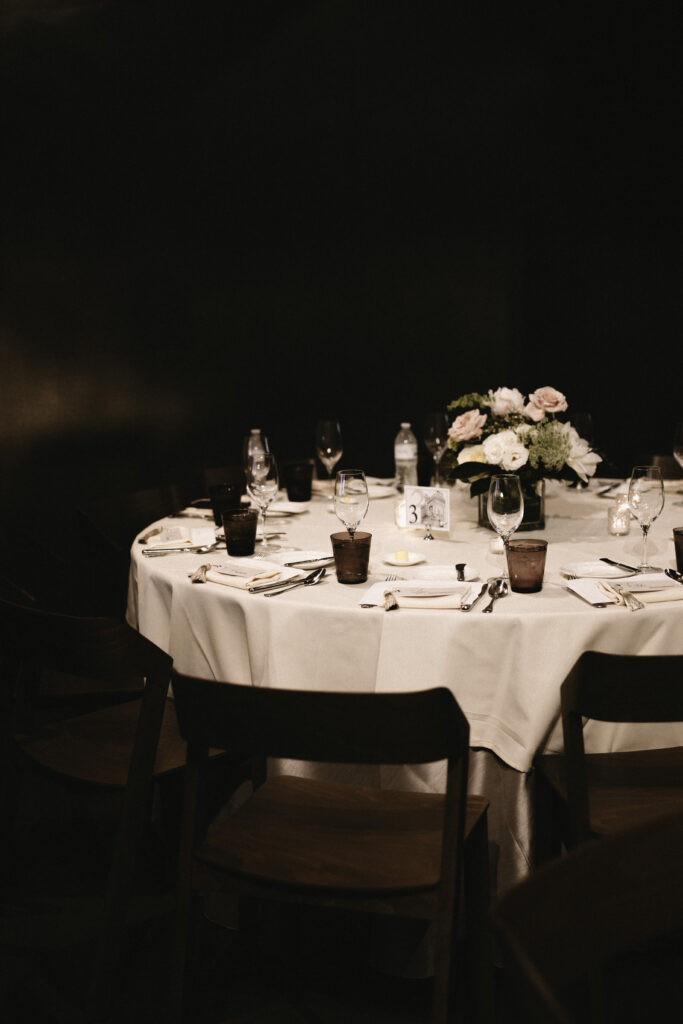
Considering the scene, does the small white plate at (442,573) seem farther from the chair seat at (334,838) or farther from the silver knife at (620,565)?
the chair seat at (334,838)

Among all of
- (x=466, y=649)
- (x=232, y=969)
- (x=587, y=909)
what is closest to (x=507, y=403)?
(x=466, y=649)

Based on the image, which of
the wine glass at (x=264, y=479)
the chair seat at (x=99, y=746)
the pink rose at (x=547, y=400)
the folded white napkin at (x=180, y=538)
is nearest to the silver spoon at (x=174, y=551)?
the folded white napkin at (x=180, y=538)

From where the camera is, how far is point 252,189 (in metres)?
4.61

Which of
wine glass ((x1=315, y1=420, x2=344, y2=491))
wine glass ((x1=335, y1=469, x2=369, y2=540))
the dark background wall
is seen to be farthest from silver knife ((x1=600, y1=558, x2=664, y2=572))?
the dark background wall

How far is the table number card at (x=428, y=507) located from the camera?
2.43 m

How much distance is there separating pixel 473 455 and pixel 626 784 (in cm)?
104

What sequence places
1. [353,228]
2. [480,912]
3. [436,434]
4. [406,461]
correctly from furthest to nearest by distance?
[353,228], [436,434], [406,461], [480,912]

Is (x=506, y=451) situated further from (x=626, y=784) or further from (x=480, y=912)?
(x=480, y=912)

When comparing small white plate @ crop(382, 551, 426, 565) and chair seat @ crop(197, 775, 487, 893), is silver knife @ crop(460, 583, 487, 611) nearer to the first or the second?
small white plate @ crop(382, 551, 426, 565)

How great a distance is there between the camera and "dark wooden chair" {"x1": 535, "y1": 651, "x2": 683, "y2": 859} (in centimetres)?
141

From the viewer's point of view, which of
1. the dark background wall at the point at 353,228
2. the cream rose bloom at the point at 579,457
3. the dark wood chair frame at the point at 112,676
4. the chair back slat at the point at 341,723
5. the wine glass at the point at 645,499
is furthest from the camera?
the dark background wall at the point at 353,228

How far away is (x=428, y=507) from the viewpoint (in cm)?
247

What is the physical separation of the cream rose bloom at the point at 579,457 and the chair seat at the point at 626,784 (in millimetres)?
855

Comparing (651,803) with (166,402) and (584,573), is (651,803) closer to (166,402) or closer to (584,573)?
(584,573)
